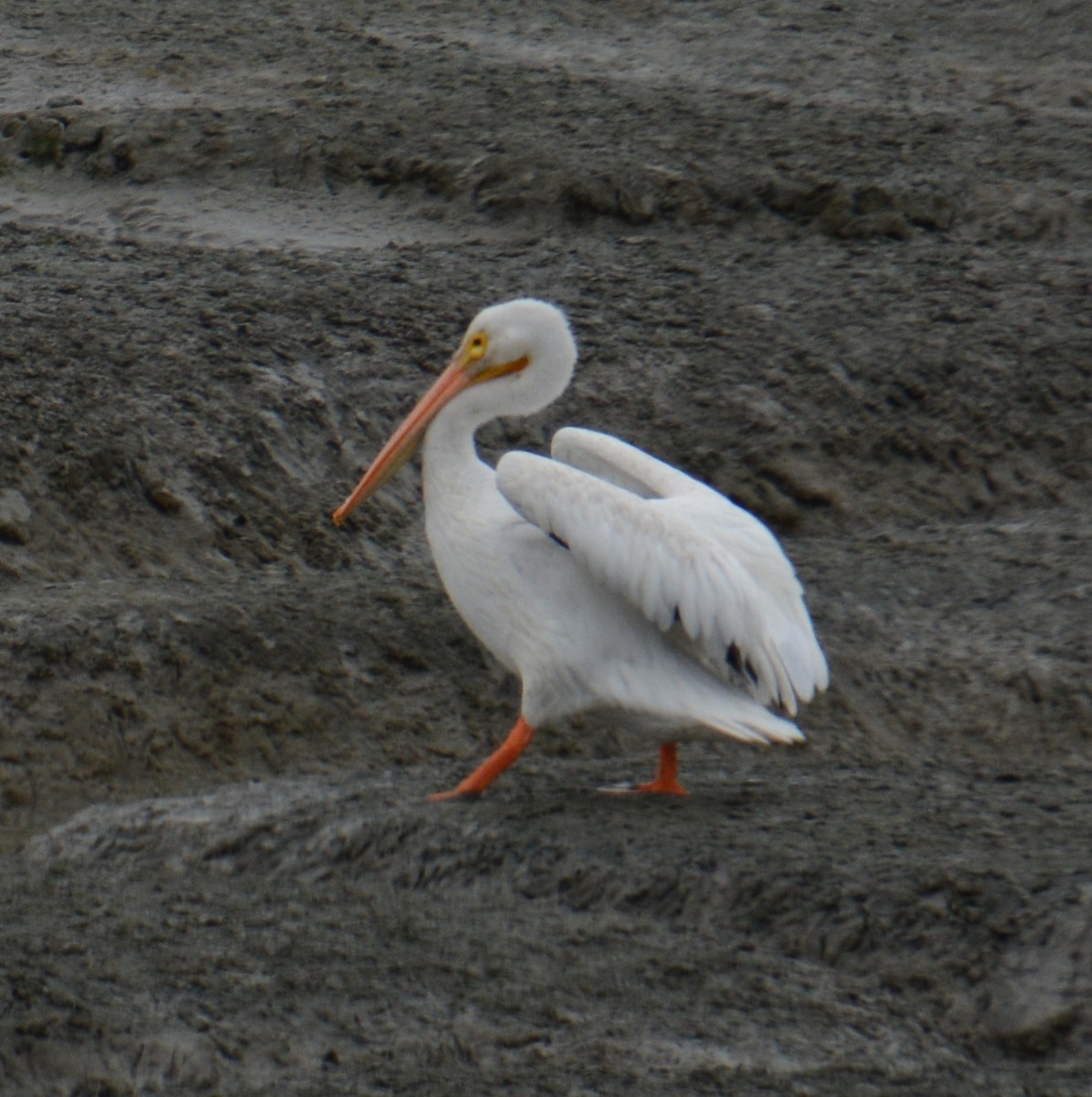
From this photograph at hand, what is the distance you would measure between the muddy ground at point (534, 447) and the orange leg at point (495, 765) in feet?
0.20

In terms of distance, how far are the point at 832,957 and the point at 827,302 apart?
14.9 ft

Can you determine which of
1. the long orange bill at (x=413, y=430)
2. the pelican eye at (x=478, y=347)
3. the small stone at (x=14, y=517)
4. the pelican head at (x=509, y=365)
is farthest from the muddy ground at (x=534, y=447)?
the pelican eye at (x=478, y=347)

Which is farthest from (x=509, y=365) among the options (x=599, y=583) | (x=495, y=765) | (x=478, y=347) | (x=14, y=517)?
(x=14, y=517)

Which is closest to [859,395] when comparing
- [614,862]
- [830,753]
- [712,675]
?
[830,753]

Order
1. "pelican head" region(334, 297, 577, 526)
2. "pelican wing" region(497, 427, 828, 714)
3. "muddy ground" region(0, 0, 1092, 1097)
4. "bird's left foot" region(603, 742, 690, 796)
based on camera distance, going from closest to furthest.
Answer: "muddy ground" region(0, 0, 1092, 1097)
"pelican wing" region(497, 427, 828, 714)
"bird's left foot" region(603, 742, 690, 796)
"pelican head" region(334, 297, 577, 526)

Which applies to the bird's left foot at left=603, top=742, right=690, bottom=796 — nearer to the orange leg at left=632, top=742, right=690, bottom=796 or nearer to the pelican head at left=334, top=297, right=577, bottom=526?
the orange leg at left=632, top=742, right=690, bottom=796

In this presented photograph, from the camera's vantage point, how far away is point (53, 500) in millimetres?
6496

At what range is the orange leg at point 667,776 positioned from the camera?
5.21m

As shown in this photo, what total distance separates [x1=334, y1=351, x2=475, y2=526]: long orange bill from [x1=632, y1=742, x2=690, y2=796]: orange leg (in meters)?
1.14

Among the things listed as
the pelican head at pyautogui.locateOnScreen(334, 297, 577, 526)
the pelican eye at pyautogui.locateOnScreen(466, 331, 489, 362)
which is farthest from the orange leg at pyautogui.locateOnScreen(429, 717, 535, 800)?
the pelican eye at pyautogui.locateOnScreen(466, 331, 489, 362)

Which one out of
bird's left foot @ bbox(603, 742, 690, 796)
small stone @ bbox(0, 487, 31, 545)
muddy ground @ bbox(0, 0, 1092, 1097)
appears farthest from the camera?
small stone @ bbox(0, 487, 31, 545)

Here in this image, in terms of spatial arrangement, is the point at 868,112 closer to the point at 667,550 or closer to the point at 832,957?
A: the point at 667,550

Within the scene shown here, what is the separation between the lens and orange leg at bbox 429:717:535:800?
16.7ft

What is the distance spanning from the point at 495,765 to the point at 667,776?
0.48 meters
